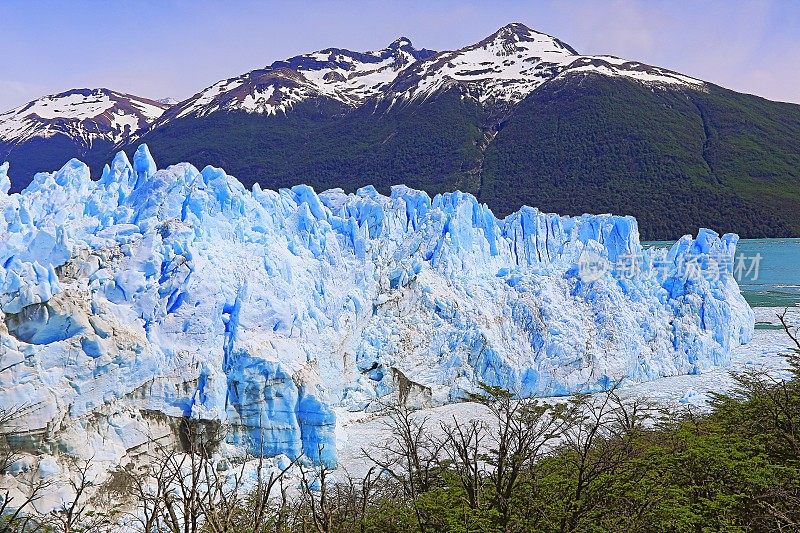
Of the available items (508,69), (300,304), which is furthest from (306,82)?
(300,304)

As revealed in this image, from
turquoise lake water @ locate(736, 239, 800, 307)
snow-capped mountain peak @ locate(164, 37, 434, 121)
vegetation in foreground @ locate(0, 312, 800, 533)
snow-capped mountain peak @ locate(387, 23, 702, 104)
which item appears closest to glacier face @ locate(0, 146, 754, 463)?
vegetation in foreground @ locate(0, 312, 800, 533)

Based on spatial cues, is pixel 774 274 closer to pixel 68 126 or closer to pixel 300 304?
pixel 300 304

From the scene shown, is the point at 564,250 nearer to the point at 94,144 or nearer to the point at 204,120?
the point at 204,120

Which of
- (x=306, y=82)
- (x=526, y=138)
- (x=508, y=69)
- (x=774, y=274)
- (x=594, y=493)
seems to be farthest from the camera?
(x=306, y=82)

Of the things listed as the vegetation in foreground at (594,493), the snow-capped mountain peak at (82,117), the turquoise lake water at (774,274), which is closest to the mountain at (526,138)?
the turquoise lake water at (774,274)

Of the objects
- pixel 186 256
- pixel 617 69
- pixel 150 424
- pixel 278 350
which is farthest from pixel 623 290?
pixel 617 69

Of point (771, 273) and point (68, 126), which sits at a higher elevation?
point (68, 126)

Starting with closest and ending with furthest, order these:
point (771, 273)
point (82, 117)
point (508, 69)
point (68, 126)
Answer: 1. point (771, 273)
2. point (68, 126)
3. point (508, 69)
4. point (82, 117)
